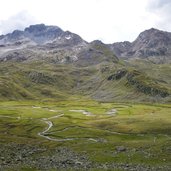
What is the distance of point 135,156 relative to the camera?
8969 centimetres

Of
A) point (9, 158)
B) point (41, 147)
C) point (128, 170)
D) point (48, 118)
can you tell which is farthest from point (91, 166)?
point (48, 118)

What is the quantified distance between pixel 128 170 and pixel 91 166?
9503 millimetres

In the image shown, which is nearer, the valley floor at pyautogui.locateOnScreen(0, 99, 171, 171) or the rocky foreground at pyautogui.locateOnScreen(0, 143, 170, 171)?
the rocky foreground at pyautogui.locateOnScreen(0, 143, 170, 171)

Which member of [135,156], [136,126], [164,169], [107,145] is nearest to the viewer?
[164,169]

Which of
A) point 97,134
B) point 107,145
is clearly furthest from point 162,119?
point 107,145

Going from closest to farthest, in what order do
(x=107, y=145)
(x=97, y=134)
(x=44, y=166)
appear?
(x=44, y=166) < (x=107, y=145) < (x=97, y=134)

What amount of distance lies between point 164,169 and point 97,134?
58.2m

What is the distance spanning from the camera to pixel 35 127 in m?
157

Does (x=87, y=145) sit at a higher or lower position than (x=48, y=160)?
lower

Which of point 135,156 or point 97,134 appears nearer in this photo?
point 135,156

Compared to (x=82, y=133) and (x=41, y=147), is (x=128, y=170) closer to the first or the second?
(x=41, y=147)

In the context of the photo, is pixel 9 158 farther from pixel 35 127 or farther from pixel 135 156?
pixel 35 127

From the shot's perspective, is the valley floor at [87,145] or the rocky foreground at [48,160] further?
the valley floor at [87,145]

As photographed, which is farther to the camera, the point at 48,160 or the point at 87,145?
the point at 87,145
